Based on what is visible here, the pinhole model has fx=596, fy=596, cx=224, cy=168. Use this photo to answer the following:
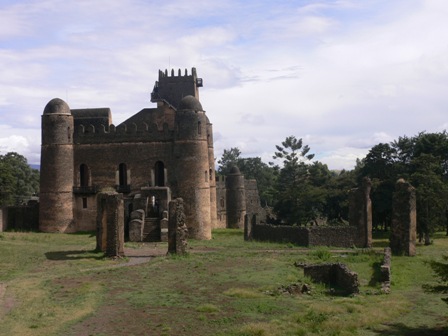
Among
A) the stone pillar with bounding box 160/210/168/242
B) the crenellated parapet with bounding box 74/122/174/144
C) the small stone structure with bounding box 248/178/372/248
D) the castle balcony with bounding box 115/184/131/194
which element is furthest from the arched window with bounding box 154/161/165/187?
the small stone structure with bounding box 248/178/372/248

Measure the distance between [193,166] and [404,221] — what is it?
16.1m

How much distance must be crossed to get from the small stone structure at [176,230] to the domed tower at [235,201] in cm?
2959

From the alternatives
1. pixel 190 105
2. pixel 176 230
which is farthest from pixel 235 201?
pixel 176 230

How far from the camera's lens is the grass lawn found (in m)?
16.5

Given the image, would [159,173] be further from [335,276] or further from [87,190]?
[335,276]

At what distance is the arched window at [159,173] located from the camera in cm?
4716

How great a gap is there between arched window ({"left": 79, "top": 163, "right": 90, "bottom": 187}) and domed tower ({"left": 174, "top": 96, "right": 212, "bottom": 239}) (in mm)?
7948

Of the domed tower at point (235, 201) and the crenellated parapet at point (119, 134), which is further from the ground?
the crenellated parapet at point (119, 134)

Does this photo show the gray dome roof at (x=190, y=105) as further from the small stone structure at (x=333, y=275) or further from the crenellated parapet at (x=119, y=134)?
the small stone structure at (x=333, y=275)

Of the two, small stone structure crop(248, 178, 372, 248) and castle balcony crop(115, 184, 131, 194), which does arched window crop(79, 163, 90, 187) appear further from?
small stone structure crop(248, 178, 372, 248)

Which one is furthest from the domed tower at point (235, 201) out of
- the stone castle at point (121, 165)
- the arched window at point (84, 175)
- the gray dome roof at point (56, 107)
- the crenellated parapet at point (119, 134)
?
the gray dome roof at point (56, 107)

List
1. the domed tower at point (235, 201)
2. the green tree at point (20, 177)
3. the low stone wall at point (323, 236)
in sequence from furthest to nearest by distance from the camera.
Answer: the green tree at point (20, 177) < the domed tower at point (235, 201) < the low stone wall at point (323, 236)

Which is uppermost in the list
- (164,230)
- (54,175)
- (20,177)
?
(20,177)

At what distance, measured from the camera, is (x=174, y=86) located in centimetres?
6291
